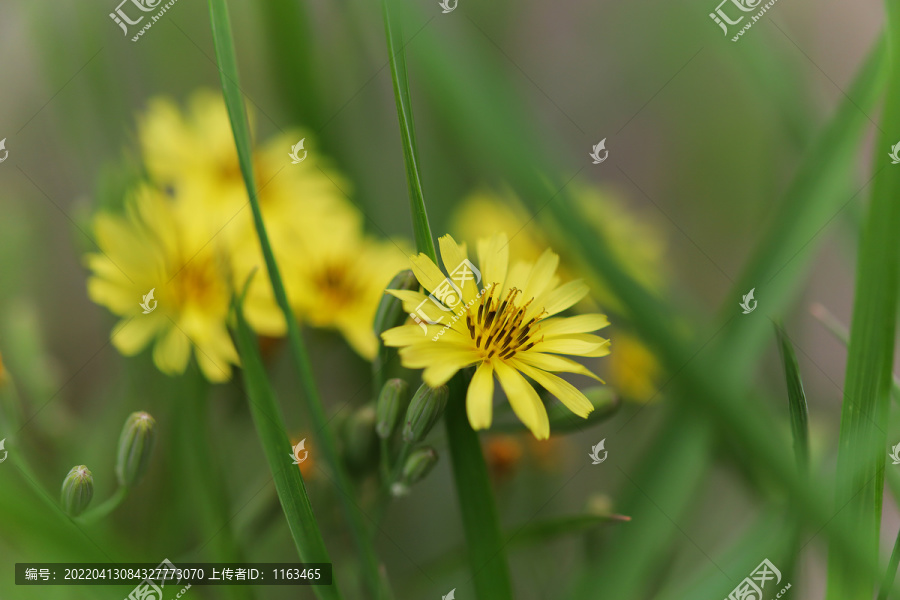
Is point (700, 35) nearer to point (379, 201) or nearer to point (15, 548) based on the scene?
point (379, 201)

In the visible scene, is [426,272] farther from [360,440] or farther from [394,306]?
[360,440]

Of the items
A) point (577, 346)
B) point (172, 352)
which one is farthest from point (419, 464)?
point (172, 352)

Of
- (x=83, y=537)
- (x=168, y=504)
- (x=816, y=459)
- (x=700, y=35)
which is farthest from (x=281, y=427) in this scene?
(x=700, y=35)

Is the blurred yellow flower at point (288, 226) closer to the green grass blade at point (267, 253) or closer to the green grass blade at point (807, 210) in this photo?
the green grass blade at point (267, 253)

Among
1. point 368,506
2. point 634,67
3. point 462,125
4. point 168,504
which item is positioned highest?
point 634,67

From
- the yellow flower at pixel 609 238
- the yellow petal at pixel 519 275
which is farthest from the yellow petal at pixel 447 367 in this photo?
the yellow flower at pixel 609 238

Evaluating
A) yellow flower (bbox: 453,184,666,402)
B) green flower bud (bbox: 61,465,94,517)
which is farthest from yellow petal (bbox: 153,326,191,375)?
yellow flower (bbox: 453,184,666,402)

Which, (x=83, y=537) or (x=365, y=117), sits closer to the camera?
(x=83, y=537)
